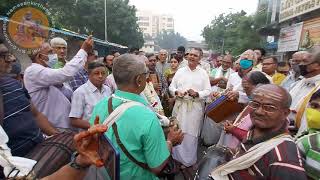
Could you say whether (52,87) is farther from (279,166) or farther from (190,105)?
(279,166)

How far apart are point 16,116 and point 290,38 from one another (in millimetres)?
19379

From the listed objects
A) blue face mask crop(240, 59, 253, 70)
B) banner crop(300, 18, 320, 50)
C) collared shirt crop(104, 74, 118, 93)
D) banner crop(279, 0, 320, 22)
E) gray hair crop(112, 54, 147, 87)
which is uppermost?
banner crop(279, 0, 320, 22)

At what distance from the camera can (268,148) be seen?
204 centimetres

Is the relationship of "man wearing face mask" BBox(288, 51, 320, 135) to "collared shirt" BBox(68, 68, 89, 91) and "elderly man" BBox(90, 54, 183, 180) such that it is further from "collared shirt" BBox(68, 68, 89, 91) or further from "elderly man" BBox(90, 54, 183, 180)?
"collared shirt" BBox(68, 68, 89, 91)

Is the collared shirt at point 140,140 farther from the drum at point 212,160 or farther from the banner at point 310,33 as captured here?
the banner at point 310,33

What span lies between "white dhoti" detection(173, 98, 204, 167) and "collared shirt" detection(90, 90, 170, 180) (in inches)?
140

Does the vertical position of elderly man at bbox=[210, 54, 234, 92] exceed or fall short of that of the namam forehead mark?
it falls short

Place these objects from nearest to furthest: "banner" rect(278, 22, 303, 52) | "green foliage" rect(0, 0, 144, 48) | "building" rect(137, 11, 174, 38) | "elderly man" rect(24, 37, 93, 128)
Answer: "elderly man" rect(24, 37, 93, 128) → "banner" rect(278, 22, 303, 52) → "green foliage" rect(0, 0, 144, 48) → "building" rect(137, 11, 174, 38)

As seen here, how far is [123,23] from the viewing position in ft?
139

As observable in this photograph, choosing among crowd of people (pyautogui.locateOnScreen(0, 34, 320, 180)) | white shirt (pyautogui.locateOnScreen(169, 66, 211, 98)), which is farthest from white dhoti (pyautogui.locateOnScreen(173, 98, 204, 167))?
crowd of people (pyautogui.locateOnScreen(0, 34, 320, 180))

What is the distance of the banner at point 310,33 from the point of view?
15518mm

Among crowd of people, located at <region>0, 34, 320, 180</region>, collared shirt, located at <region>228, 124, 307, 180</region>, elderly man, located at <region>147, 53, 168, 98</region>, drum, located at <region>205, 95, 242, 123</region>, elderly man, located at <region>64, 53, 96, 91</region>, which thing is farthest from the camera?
elderly man, located at <region>147, 53, 168, 98</region>

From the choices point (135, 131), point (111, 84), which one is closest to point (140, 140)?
point (135, 131)

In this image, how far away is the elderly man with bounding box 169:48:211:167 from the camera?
609cm
